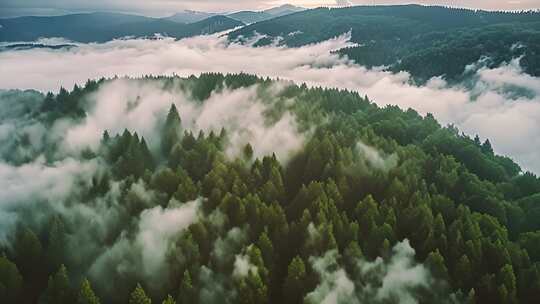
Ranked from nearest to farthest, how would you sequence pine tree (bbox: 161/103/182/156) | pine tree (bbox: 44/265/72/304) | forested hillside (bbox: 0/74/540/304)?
pine tree (bbox: 44/265/72/304) → forested hillside (bbox: 0/74/540/304) → pine tree (bbox: 161/103/182/156)

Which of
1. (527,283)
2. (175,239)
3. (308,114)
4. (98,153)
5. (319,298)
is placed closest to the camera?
(319,298)

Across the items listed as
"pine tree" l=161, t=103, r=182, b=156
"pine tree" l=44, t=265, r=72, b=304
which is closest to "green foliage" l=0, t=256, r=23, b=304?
"pine tree" l=44, t=265, r=72, b=304

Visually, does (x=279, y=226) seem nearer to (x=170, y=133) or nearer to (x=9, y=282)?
(x=9, y=282)

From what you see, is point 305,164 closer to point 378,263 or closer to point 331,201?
point 331,201

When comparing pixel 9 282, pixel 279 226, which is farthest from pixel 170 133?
pixel 9 282

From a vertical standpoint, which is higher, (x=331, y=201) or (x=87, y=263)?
(x=331, y=201)

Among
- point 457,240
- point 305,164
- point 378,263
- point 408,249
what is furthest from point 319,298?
point 305,164

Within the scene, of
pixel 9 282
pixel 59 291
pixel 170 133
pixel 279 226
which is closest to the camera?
pixel 59 291

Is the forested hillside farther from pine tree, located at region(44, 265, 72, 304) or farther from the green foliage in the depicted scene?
pine tree, located at region(44, 265, 72, 304)

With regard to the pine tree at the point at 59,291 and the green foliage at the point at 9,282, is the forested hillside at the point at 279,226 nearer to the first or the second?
the green foliage at the point at 9,282
